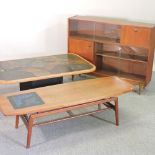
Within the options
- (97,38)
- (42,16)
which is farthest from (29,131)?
(42,16)

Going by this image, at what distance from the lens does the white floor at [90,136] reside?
2514 mm

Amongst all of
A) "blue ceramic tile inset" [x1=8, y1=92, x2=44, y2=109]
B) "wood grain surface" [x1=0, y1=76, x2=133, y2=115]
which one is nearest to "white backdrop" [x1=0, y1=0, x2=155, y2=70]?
"wood grain surface" [x1=0, y1=76, x2=133, y2=115]

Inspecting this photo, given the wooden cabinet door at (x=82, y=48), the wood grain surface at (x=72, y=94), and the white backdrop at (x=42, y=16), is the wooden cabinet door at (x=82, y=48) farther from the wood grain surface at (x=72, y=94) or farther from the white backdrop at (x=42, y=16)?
the wood grain surface at (x=72, y=94)

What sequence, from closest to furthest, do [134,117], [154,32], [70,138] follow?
[70,138]
[134,117]
[154,32]

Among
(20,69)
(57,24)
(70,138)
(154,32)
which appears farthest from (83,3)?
(70,138)

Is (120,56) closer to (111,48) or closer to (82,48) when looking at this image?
(111,48)

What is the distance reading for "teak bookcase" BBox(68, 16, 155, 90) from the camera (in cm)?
371

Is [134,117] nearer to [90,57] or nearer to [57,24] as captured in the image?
[90,57]

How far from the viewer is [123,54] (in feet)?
13.3

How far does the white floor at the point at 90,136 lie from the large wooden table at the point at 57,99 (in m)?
0.13

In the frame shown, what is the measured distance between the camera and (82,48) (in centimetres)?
399

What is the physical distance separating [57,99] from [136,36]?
1563 millimetres

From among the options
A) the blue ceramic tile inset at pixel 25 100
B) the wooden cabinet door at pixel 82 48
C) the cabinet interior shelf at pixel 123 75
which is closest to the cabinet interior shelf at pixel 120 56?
the wooden cabinet door at pixel 82 48

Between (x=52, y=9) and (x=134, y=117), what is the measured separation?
2.16 metres
